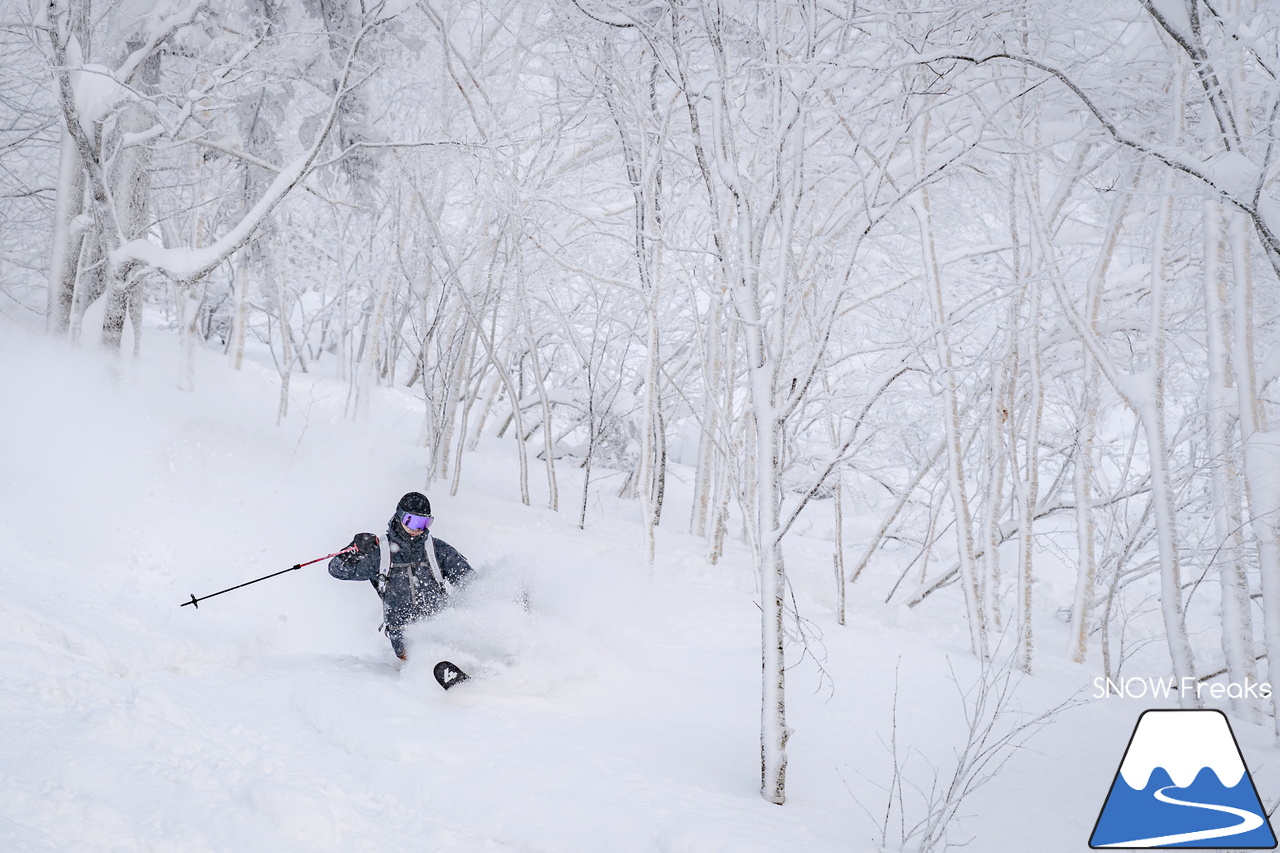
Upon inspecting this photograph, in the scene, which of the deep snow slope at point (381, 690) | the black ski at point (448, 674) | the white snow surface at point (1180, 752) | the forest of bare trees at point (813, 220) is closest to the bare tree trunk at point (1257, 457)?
the forest of bare trees at point (813, 220)

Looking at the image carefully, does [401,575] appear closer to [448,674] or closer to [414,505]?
[414,505]

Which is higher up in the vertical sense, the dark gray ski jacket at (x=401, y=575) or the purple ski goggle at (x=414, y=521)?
the purple ski goggle at (x=414, y=521)

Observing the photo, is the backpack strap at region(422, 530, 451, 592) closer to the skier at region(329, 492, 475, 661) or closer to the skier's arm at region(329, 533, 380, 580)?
the skier at region(329, 492, 475, 661)

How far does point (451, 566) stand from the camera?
219 inches

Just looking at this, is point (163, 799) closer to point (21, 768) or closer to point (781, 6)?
point (21, 768)

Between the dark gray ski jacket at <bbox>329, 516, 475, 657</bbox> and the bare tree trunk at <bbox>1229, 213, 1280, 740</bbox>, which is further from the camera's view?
the dark gray ski jacket at <bbox>329, 516, 475, 657</bbox>

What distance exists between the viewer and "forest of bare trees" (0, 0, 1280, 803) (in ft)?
12.1

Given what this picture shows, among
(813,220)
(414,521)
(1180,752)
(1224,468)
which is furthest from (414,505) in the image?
(1224,468)

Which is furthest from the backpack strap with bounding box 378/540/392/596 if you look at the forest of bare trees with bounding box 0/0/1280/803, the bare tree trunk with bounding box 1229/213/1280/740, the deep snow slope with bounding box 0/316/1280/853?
the bare tree trunk with bounding box 1229/213/1280/740

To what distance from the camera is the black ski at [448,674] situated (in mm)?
4309

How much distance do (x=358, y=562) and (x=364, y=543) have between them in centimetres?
16

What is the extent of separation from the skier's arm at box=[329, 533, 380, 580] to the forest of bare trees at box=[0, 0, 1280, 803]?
283 cm

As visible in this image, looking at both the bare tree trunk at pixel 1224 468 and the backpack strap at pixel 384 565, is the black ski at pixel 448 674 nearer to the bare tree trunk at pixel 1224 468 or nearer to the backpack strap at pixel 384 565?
the backpack strap at pixel 384 565

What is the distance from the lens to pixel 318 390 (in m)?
18.8
